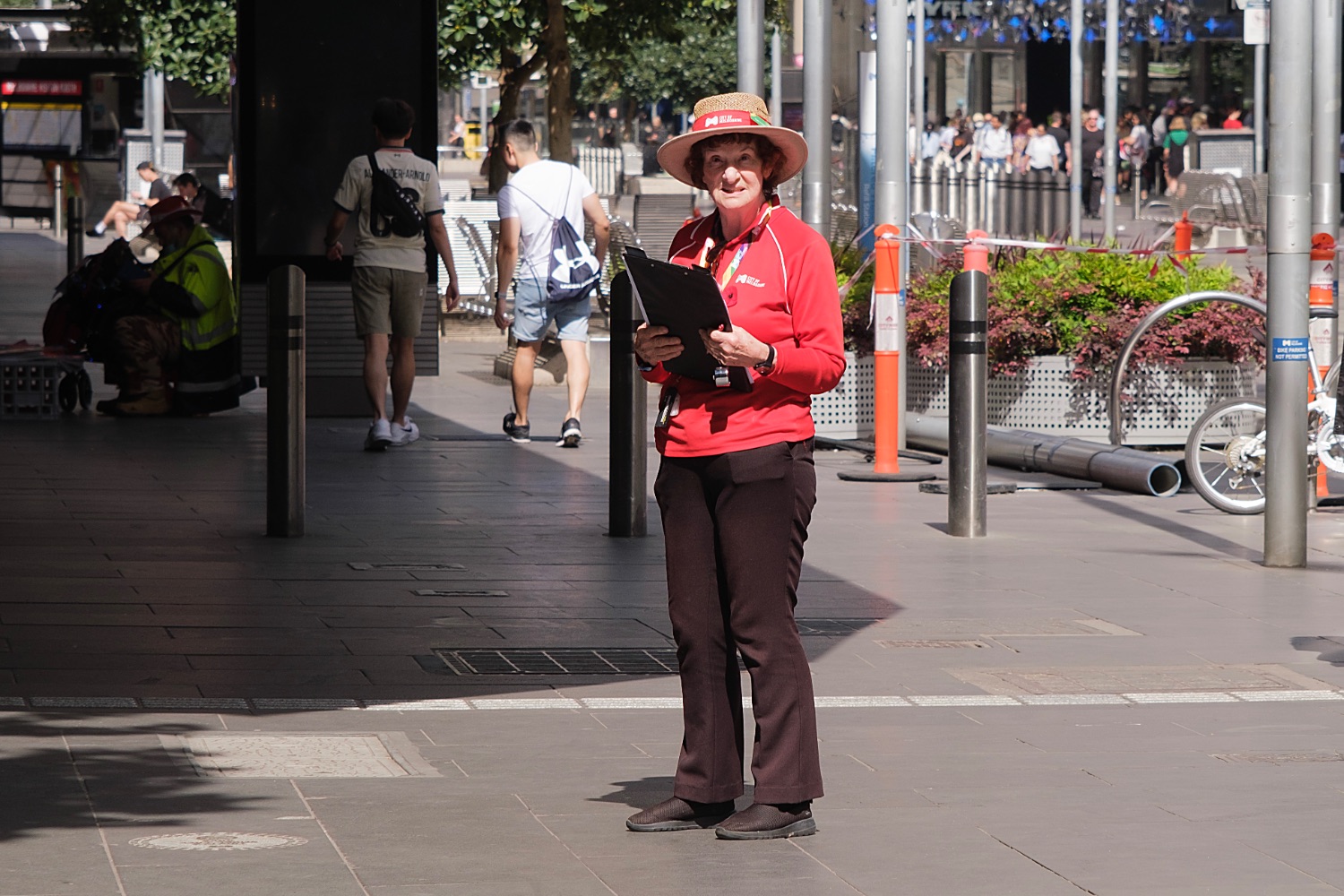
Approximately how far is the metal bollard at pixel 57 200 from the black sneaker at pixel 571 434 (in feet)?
88.1

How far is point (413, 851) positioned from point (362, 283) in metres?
8.70

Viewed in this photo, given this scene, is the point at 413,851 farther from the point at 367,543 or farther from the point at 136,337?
the point at 136,337

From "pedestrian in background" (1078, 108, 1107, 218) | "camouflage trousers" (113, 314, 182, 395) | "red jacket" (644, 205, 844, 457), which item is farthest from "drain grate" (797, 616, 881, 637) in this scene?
"pedestrian in background" (1078, 108, 1107, 218)

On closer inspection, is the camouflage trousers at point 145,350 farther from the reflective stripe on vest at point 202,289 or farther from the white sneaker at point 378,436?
the white sneaker at point 378,436

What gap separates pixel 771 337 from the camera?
16.5 feet

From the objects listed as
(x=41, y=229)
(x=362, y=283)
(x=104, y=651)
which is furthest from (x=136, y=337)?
(x=41, y=229)

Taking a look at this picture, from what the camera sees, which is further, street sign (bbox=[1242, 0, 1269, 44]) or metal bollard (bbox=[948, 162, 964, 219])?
metal bollard (bbox=[948, 162, 964, 219])

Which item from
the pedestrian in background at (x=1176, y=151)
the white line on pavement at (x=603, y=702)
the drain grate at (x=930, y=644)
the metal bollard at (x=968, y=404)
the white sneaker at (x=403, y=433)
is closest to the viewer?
the white line on pavement at (x=603, y=702)

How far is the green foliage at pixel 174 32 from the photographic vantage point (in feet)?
84.8

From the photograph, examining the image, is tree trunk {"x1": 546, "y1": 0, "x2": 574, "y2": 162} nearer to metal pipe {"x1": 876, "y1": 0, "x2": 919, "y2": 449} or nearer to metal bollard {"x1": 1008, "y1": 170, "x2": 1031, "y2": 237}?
metal bollard {"x1": 1008, "y1": 170, "x2": 1031, "y2": 237}

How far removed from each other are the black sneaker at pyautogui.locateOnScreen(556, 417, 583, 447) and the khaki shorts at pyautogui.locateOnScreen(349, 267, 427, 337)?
1.08m

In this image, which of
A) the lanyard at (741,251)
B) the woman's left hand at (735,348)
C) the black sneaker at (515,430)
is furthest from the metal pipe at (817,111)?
the woman's left hand at (735,348)

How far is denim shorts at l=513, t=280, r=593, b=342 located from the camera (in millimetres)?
13477

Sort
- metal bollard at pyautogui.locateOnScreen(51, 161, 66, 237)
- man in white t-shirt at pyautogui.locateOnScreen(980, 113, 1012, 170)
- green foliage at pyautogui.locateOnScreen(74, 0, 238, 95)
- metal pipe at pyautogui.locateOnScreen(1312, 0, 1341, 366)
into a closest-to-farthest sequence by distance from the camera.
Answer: metal pipe at pyautogui.locateOnScreen(1312, 0, 1341, 366) < green foliage at pyautogui.locateOnScreen(74, 0, 238, 95) < metal bollard at pyautogui.locateOnScreen(51, 161, 66, 237) < man in white t-shirt at pyautogui.locateOnScreen(980, 113, 1012, 170)
